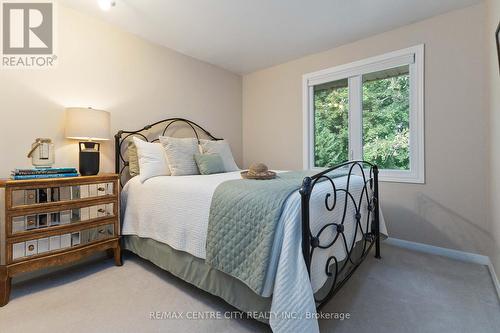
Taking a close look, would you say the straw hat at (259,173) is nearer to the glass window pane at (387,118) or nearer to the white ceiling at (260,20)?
the white ceiling at (260,20)

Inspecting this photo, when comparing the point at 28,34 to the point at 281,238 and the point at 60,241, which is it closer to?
the point at 60,241

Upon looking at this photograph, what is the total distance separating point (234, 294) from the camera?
1428 mm

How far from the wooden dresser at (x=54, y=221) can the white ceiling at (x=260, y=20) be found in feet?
5.34

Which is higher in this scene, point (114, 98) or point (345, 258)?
point (114, 98)

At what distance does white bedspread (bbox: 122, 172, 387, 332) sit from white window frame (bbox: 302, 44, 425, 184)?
801 millimetres

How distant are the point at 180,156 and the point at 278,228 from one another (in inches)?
62.6

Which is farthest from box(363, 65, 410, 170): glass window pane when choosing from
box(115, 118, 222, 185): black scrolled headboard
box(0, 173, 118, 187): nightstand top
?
box(0, 173, 118, 187): nightstand top

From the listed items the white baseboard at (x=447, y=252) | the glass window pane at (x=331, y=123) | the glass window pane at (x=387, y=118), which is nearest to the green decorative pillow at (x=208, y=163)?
the glass window pane at (x=331, y=123)

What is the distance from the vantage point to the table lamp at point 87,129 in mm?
2096

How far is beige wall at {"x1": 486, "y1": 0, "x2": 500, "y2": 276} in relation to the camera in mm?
1704

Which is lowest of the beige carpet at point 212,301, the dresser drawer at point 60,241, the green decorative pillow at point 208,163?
the beige carpet at point 212,301

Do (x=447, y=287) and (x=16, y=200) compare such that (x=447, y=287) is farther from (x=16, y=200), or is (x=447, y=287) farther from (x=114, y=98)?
(x=114, y=98)

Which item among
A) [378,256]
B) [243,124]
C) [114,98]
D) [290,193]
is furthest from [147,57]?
[378,256]

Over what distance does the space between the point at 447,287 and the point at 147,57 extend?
11.9 feet
